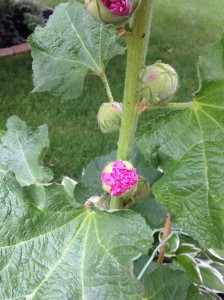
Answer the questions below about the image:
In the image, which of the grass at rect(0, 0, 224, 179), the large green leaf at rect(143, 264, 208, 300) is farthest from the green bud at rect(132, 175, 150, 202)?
the grass at rect(0, 0, 224, 179)

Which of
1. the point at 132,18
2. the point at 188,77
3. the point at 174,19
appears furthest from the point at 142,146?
the point at 174,19

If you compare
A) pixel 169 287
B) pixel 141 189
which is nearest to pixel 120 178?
pixel 141 189

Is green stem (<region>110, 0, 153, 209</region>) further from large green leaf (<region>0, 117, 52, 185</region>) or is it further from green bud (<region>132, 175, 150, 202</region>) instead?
large green leaf (<region>0, 117, 52, 185</region>)

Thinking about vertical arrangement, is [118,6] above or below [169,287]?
above

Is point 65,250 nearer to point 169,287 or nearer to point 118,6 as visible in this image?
point 169,287

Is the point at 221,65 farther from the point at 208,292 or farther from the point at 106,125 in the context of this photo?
the point at 208,292

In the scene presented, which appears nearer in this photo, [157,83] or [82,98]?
[157,83]

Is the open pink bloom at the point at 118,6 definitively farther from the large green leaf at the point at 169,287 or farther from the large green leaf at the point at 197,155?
the large green leaf at the point at 169,287
